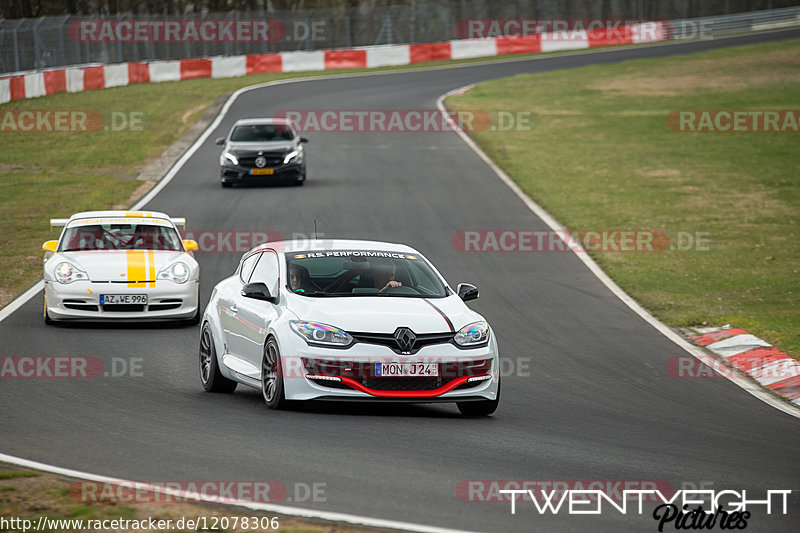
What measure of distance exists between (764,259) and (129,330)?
474 inches

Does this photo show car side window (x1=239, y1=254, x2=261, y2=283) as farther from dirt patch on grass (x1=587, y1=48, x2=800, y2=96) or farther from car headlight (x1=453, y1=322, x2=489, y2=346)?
dirt patch on grass (x1=587, y1=48, x2=800, y2=96)

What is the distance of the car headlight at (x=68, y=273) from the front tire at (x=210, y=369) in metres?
3.93

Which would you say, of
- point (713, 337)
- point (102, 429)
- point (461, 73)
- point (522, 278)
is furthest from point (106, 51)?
point (102, 429)

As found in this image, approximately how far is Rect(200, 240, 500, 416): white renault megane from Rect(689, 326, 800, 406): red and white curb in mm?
3744

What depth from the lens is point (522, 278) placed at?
19.0 meters

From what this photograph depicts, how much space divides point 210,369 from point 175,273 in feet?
14.4

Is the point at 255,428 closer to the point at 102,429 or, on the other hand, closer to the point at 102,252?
the point at 102,429

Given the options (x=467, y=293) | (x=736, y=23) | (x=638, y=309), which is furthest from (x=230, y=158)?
(x=736, y=23)

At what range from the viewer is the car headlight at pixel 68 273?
15039mm

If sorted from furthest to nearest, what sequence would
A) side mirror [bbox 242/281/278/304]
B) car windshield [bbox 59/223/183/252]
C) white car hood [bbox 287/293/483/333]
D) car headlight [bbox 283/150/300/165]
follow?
car headlight [bbox 283/150/300/165] < car windshield [bbox 59/223/183/252] < side mirror [bbox 242/281/278/304] < white car hood [bbox 287/293/483/333]

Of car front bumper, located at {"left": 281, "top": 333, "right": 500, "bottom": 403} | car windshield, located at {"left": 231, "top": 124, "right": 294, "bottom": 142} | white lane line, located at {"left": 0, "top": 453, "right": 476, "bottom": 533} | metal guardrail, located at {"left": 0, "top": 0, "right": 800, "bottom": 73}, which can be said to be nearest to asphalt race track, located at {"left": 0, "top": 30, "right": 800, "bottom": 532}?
white lane line, located at {"left": 0, "top": 453, "right": 476, "bottom": 533}

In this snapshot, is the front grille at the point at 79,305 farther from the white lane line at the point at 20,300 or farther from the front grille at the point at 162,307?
the white lane line at the point at 20,300

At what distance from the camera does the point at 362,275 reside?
430 inches

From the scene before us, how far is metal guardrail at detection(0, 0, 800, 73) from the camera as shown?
42.4m
